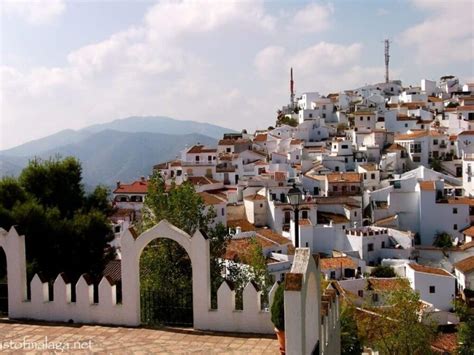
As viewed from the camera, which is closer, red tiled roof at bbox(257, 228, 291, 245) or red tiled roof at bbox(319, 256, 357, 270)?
red tiled roof at bbox(319, 256, 357, 270)

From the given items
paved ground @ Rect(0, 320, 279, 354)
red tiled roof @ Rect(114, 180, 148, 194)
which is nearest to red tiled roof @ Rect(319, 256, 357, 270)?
red tiled roof @ Rect(114, 180, 148, 194)

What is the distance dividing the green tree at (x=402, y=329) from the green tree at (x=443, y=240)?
21.9 metres

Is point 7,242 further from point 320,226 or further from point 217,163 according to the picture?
point 217,163

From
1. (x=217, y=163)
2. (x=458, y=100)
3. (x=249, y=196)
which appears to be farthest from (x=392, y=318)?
(x=458, y=100)

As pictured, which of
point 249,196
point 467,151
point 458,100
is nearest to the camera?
point 249,196

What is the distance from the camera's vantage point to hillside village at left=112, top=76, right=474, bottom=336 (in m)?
34.7

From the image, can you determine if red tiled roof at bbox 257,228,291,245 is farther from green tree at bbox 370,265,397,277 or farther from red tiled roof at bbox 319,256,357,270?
green tree at bbox 370,265,397,277

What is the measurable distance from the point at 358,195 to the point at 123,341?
37873mm

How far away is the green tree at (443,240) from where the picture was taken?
135 ft

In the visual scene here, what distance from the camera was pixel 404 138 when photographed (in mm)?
55719

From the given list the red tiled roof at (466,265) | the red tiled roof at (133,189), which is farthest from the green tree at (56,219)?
the red tiled roof at (133,189)

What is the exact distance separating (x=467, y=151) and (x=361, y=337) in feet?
123

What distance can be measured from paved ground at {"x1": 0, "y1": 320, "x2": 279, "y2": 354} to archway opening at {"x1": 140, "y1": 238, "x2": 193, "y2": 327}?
766 millimetres

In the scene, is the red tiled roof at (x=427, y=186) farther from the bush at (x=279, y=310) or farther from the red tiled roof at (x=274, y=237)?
the bush at (x=279, y=310)
